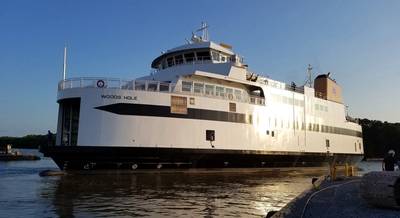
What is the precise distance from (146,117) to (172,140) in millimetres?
1852

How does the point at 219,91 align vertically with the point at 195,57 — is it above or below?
below

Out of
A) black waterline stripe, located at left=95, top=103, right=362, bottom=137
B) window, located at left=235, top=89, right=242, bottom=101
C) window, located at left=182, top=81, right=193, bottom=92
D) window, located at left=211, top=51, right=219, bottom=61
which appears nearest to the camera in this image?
black waterline stripe, located at left=95, top=103, right=362, bottom=137

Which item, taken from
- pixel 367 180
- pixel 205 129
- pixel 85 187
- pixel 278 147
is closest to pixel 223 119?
pixel 205 129

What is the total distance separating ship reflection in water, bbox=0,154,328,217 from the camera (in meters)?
10.9

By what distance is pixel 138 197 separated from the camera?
45.0 ft

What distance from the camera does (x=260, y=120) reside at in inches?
1063

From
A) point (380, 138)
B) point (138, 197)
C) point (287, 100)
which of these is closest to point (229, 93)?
point (287, 100)

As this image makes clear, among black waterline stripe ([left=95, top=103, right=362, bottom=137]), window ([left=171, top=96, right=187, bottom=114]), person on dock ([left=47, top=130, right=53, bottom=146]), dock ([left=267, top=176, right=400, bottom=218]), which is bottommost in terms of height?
dock ([left=267, top=176, right=400, bottom=218])

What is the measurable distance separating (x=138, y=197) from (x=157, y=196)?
2.22 ft

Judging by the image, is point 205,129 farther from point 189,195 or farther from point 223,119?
point 189,195

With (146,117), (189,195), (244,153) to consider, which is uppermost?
(146,117)

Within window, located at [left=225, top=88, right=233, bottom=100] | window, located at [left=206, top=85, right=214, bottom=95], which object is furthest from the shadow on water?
window, located at [left=225, top=88, right=233, bottom=100]

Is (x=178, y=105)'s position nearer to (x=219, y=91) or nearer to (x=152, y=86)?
(x=152, y=86)

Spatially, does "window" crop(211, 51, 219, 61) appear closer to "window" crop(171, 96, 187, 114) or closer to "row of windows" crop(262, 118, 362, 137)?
"row of windows" crop(262, 118, 362, 137)
